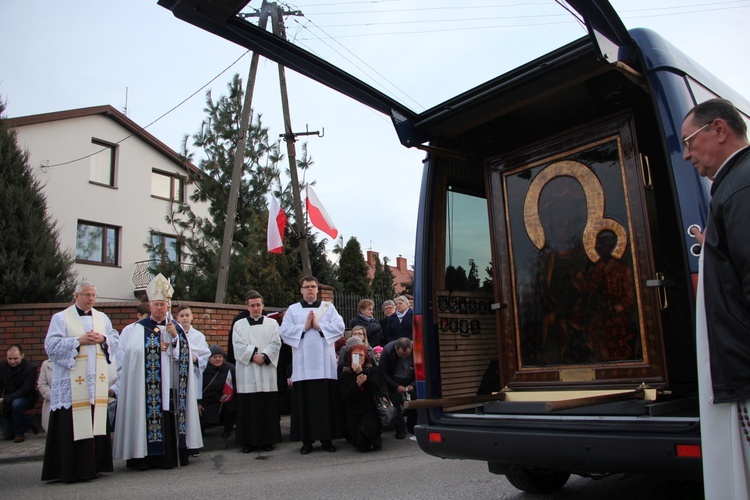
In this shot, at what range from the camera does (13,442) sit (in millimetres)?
9508

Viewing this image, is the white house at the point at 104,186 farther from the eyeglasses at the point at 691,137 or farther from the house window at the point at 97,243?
the eyeglasses at the point at 691,137

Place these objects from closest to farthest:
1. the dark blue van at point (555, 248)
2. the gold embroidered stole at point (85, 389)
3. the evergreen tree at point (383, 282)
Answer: the dark blue van at point (555, 248), the gold embroidered stole at point (85, 389), the evergreen tree at point (383, 282)

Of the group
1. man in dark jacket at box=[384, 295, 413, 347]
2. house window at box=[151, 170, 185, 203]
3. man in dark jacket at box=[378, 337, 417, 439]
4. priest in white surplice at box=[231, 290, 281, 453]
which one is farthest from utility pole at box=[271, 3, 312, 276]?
house window at box=[151, 170, 185, 203]

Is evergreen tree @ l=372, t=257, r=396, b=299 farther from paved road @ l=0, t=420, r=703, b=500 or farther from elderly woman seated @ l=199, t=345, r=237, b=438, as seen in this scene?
paved road @ l=0, t=420, r=703, b=500

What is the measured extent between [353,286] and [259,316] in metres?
18.9

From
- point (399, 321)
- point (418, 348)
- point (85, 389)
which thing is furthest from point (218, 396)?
point (418, 348)

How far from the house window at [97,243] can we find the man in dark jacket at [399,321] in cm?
1866

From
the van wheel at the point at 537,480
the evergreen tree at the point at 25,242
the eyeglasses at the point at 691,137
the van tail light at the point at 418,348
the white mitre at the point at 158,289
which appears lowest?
the van wheel at the point at 537,480

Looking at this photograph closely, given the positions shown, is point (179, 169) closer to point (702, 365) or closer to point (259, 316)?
point (259, 316)

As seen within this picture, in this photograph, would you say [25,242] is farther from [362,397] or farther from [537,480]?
[537,480]

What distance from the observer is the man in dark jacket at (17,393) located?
960 cm

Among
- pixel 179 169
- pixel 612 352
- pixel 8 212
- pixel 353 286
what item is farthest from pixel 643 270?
pixel 179 169

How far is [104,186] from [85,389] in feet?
69.4

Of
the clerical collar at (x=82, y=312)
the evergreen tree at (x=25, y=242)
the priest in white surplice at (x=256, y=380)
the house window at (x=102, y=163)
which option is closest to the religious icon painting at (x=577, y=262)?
the priest in white surplice at (x=256, y=380)
